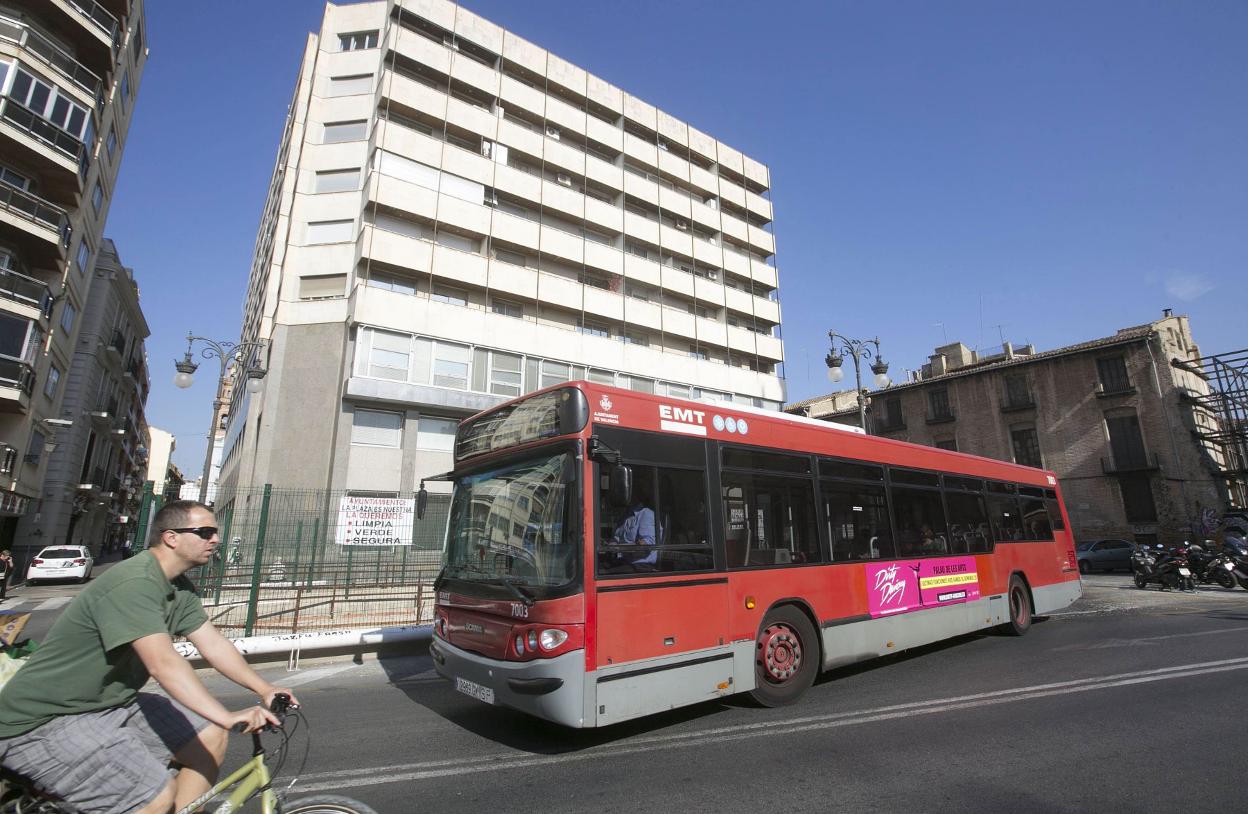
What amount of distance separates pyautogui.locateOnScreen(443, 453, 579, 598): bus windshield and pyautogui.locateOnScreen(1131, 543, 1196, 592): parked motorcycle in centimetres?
1964

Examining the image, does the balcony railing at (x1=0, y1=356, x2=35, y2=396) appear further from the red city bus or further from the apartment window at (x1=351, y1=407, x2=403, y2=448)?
the red city bus

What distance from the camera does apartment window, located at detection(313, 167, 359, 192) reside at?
23734mm

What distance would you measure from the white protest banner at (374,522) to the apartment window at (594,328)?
1589cm

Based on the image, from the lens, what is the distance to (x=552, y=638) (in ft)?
14.7

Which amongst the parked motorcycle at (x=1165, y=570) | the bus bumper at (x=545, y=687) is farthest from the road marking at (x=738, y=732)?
the parked motorcycle at (x=1165, y=570)

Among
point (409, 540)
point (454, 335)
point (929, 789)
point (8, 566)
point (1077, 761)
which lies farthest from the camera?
point (454, 335)

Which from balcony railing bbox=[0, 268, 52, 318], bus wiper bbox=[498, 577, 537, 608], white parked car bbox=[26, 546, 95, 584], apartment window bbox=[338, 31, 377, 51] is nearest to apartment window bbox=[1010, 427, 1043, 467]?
bus wiper bbox=[498, 577, 537, 608]

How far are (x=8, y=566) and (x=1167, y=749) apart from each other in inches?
989

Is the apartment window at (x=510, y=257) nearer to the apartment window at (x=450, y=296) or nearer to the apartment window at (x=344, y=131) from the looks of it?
the apartment window at (x=450, y=296)

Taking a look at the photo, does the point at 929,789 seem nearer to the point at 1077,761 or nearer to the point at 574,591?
the point at 1077,761

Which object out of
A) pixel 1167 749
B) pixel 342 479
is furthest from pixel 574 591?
pixel 342 479

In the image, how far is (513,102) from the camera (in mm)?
27188

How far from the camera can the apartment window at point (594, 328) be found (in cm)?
2702

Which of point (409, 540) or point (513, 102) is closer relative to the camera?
point (409, 540)
